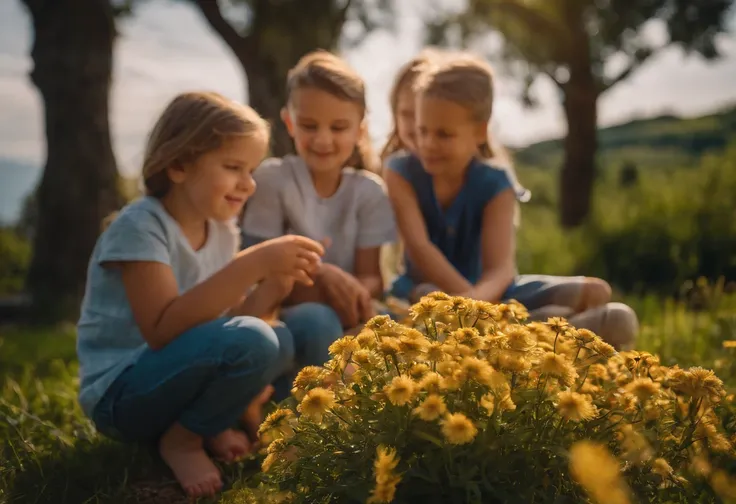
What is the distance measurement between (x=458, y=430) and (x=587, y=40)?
11156 mm

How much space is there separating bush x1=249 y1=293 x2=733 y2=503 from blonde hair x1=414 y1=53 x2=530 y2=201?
1465 millimetres

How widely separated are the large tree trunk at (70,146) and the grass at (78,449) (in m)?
3.20

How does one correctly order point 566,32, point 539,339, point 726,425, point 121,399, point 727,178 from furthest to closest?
1. point 566,32
2. point 727,178
3. point 121,399
4. point 726,425
5. point 539,339

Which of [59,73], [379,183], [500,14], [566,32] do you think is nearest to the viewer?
[379,183]

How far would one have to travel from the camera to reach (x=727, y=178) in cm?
814

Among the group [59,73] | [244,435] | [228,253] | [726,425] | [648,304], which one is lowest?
[648,304]

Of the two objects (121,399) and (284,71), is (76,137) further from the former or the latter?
(121,399)

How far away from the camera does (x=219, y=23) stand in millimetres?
7418

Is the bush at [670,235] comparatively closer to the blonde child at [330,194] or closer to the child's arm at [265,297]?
the blonde child at [330,194]

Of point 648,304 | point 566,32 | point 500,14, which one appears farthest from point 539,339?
point 500,14

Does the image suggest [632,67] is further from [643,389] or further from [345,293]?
[643,389]

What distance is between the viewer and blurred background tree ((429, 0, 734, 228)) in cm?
1130

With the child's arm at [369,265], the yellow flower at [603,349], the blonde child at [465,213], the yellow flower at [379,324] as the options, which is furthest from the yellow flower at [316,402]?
the child's arm at [369,265]

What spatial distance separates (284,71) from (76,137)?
80.6 inches
